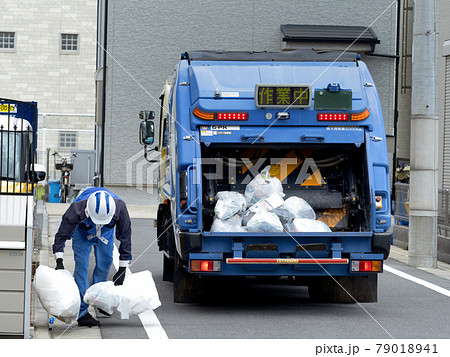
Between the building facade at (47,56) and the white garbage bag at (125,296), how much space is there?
35618mm

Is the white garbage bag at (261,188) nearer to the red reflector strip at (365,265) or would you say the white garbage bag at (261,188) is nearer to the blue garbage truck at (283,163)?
the blue garbage truck at (283,163)

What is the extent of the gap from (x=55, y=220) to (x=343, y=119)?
1377 centimetres

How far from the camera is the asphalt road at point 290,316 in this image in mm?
9391

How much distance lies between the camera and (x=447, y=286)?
13742mm

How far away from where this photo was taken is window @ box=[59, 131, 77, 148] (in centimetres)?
4162

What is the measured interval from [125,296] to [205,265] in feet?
3.82

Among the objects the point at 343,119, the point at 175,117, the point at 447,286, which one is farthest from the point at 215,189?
the point at 447,286

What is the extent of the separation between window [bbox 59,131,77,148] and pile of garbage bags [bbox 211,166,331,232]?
31.3m

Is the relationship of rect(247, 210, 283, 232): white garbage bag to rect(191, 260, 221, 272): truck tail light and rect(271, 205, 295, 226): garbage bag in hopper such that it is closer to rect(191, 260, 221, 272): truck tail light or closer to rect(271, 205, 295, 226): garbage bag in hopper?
rect(271, 205, 295, 226): garbage bag in hopper

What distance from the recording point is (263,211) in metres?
10.7

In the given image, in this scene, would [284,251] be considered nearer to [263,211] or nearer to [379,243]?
[263,211]

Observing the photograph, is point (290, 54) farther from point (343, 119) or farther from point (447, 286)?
point (447, 286)

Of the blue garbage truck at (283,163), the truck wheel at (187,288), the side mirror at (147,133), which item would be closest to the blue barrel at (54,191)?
the side mirror at (147,133)

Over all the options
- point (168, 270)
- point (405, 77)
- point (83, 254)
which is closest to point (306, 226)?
point (83, 254)
